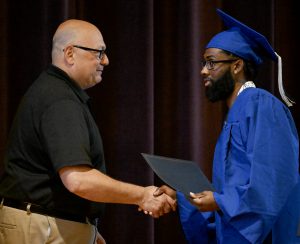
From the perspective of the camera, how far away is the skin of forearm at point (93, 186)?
6.67ft

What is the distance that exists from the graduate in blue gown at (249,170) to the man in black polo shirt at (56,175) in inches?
9.9

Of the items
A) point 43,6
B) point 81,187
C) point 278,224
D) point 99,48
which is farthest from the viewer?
point 43,6

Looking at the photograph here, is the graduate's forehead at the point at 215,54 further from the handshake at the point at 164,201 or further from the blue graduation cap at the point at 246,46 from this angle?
the handshake at the point at 164,201

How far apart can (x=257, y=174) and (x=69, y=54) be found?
2.80 feet

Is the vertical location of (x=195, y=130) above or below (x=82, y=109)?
below

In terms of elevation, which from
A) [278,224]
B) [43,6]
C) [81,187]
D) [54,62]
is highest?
[43,6]

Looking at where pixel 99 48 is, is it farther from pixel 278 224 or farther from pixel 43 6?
pixel 278 224

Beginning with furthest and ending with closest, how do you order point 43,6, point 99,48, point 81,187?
point 43,6 < point 99,48 < point 81,187

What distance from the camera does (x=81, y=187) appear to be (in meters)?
2.05

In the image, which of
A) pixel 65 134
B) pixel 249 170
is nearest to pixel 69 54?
pixel 65 134

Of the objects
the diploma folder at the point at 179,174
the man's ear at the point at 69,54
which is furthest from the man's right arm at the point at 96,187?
the man's ear at the point at 69,54

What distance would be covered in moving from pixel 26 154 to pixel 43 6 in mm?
1056

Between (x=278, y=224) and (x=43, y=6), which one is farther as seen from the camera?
(x=43, y=6)

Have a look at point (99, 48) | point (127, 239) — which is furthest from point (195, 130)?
point (99, 48)
